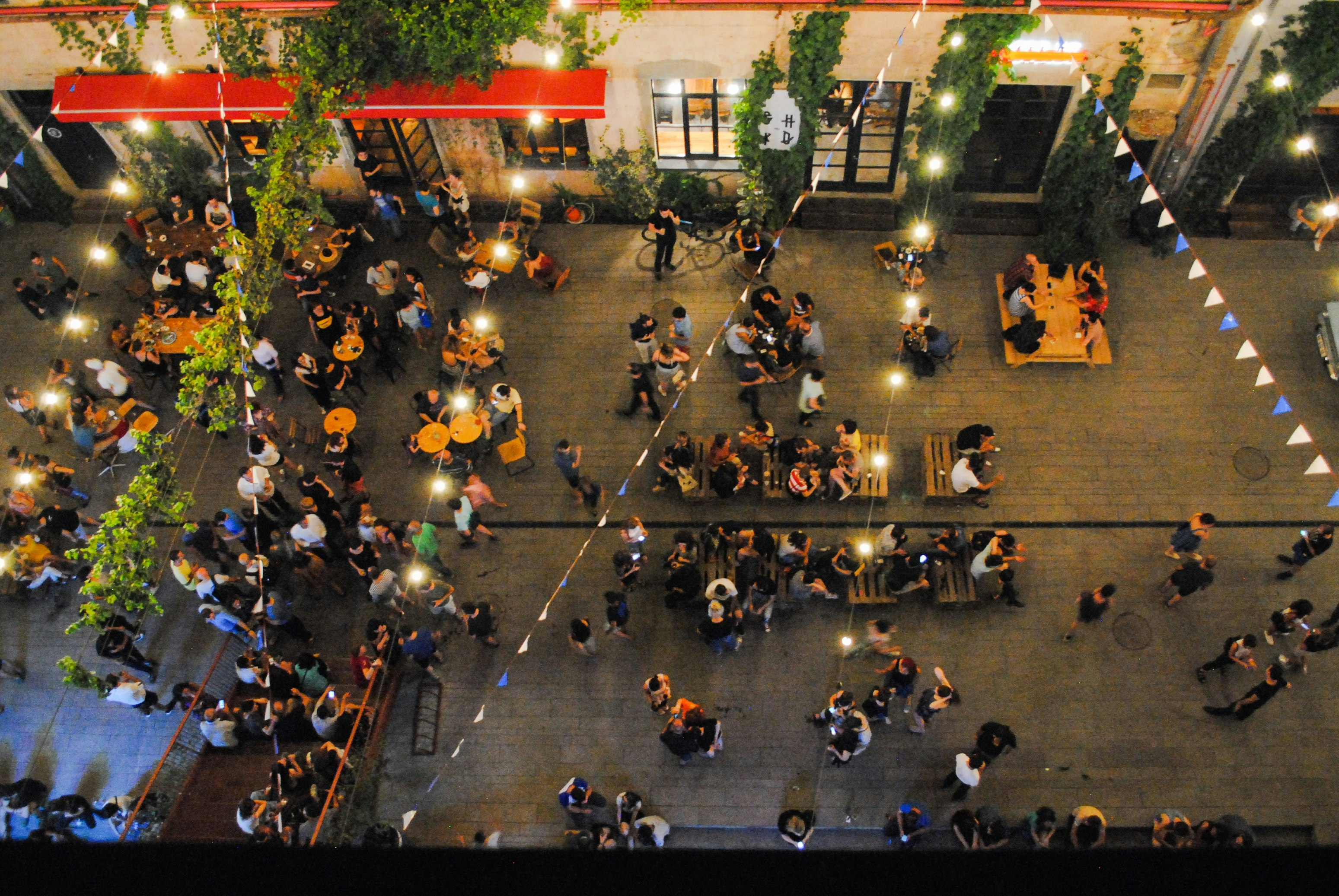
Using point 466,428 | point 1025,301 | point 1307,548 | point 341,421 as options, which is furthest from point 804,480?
point 341,421

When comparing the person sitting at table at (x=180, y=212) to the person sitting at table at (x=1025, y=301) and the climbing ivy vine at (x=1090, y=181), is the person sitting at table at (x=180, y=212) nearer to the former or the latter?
the person sitting at table at (x=1025, y=301)

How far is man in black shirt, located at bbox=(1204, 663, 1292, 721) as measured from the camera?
1036cm

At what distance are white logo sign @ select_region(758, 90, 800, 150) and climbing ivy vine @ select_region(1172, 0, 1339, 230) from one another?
6606mm

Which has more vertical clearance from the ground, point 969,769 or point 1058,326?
point 1058,326

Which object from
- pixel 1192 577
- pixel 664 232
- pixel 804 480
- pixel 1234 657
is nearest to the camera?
pixel 1234 657

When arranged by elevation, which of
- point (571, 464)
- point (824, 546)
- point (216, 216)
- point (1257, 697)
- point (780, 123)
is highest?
point (780, 123)

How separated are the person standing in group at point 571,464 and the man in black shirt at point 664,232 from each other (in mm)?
3908

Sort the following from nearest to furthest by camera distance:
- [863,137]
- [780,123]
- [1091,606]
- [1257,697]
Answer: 1. [1257,697]
2. [1091,606]
3. [780,123]
4. [863,137]

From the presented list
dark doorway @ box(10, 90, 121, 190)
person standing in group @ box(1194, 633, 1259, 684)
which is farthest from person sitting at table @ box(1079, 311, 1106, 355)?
dark doorway @ box(10, 90, 121, 190)

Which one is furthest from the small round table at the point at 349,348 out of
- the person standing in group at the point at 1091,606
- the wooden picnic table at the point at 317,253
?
the person standing in group at the point at 1091,606

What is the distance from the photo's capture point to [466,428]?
43.4 feet

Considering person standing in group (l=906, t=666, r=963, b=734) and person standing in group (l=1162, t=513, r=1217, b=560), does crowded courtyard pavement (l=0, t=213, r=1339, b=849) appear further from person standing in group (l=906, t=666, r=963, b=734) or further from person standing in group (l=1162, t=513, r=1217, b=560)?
person standing in group (l=1162, t=513, r=1217, b=560)

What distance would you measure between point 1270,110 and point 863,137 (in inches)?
235

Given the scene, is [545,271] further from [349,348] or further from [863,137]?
[863,137]
